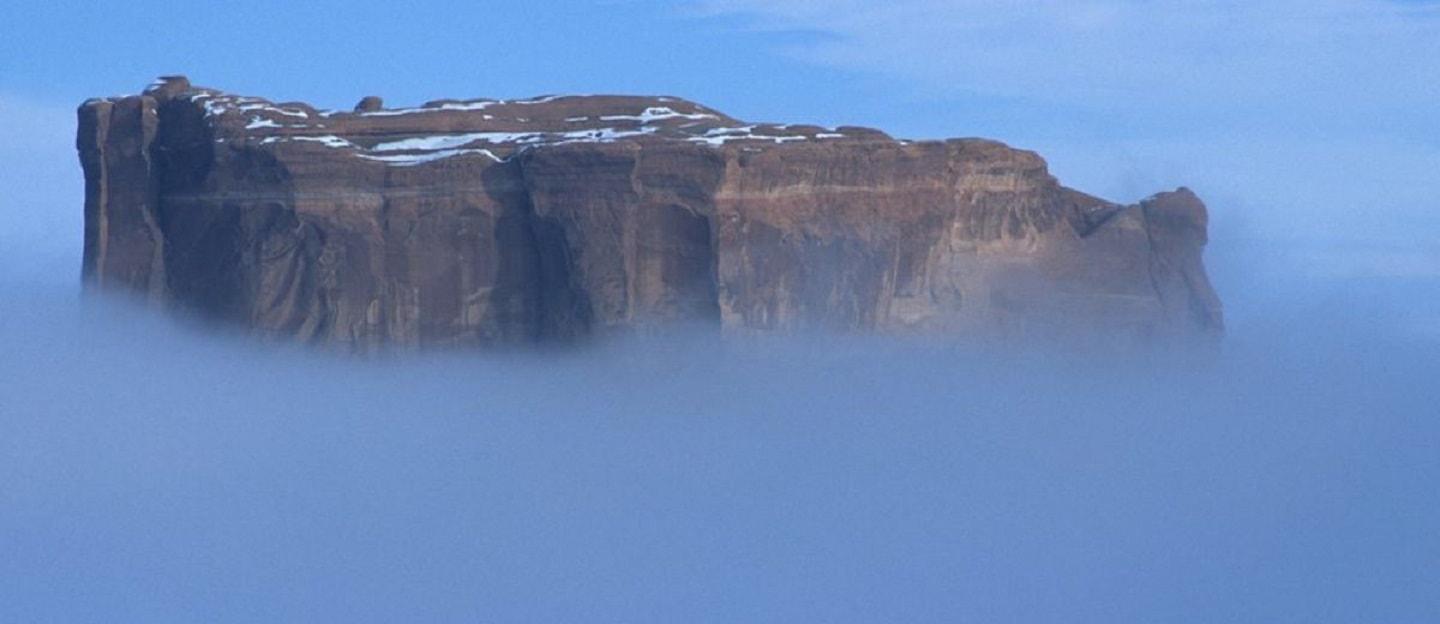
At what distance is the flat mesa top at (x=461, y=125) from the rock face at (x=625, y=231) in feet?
0.22


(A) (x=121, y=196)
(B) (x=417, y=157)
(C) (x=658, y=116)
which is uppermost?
(C) (x=658, y=116)

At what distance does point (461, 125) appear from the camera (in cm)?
7331

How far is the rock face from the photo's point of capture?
6950 centimetres

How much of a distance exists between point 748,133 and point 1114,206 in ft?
23.2

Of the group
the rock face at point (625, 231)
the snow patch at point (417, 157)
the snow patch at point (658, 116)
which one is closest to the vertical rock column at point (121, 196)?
the rock face at point (625, 231)

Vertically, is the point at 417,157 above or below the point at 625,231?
above

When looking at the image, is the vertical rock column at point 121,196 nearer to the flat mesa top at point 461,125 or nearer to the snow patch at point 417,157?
the flat mesa top at point 461,125

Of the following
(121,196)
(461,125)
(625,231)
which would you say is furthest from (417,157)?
(121,196)

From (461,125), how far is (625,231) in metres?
5.01

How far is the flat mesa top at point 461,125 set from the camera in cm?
7188

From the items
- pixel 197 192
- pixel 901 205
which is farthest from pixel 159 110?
pixel 901 205

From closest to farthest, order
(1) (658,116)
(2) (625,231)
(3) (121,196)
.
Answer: (2) (625,231)
(1) (658,116)
(3) (121,196)

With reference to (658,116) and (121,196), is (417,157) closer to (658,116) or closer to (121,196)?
(658,116)

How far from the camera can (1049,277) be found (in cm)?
7175
